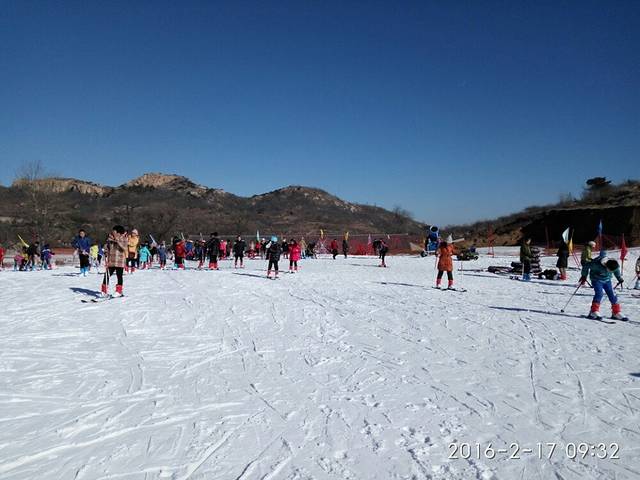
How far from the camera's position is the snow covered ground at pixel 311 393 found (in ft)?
11.3

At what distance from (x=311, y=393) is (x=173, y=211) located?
69.4 metres

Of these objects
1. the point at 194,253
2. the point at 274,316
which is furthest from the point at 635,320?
the point at 194,253

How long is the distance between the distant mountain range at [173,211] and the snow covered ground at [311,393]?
37.0m

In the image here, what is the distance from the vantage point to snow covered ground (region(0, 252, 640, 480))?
3459 mm

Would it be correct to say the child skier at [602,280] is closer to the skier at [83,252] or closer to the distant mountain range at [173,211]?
the skier at [83,252]

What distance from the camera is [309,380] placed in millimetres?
5371

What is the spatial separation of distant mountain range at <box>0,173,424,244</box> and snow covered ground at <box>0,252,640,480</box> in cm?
3696

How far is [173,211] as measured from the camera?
69688mm

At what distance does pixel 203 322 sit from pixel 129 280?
776cm

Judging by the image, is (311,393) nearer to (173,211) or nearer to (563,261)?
(563,261)

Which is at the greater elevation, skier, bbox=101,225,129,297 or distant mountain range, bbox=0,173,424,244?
distant mountain range, bbox=0,173,424,244

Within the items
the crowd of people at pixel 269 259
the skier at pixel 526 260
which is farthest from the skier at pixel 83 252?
the skier at pixel 526 260
